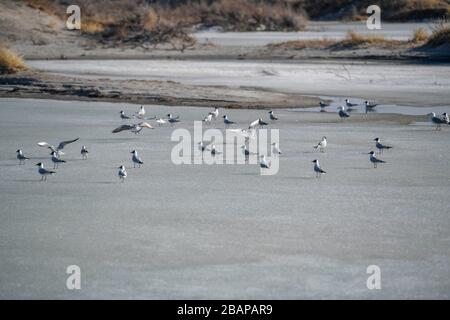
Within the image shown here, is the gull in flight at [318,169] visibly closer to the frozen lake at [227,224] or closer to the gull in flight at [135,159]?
the frozen lake at [227,224]

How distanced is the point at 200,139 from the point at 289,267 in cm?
707

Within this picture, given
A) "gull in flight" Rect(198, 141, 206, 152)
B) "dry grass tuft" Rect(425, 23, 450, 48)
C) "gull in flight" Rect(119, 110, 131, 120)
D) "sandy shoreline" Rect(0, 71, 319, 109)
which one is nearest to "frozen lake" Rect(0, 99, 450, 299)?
"gull in flight" Rect(198, 141, 206, 152)

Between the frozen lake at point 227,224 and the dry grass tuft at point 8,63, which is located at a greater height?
the dry grass tuft at point 8,63

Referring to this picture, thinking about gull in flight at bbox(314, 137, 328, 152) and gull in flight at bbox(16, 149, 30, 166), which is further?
gull in flight at bbox(314, 137, 328, 152)

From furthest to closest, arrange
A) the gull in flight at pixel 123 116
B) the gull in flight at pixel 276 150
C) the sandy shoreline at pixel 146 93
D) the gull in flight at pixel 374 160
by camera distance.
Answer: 1. the sandy shoreline at pixel 146 93
2. the gull in flight at pixel 123 116
3. the gull in flight at pixel 276 150
4. the gull in flight at pixel 374 160

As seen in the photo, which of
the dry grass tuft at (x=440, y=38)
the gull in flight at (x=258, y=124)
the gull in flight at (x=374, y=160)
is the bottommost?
the gull in flight at (x=374, y=160)

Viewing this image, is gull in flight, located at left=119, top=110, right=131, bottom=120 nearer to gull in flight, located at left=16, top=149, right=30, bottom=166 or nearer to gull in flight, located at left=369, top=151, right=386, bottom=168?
gull in flight, located at left=16, top=149, right=30, bottom=166

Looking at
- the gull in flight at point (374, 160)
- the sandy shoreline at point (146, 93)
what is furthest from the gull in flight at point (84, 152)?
the sandy shoreline at point (146, 93)

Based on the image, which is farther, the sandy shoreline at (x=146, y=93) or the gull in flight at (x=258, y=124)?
the sandy shoreline at (x=146, y=93)

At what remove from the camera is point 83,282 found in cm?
739

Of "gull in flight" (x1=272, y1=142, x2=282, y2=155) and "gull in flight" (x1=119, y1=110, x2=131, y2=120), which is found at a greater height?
"gull in flight" (x1=119, y1=110, x2=131, y2=120)

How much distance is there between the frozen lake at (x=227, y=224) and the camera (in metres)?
7.41

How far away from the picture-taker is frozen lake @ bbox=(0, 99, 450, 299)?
7410mm
